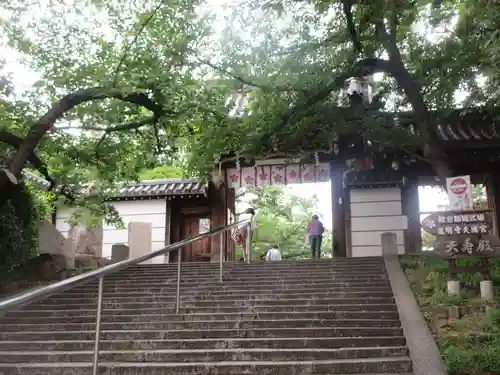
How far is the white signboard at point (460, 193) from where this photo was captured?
9.12m

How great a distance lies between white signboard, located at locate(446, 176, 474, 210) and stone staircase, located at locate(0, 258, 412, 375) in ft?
6.72

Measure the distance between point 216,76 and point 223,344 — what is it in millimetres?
6467

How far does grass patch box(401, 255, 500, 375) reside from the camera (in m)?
5.38

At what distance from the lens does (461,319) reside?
7082 millimetres

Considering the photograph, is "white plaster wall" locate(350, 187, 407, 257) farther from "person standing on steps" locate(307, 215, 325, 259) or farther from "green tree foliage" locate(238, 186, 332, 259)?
"green tree foliage" locate(238, 186, 332, 259)

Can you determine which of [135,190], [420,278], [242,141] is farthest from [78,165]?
[420,278]

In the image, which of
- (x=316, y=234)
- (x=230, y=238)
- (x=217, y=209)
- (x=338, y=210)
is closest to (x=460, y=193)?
(x=316, y=234)

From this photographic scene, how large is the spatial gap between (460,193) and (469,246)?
118 centimetres

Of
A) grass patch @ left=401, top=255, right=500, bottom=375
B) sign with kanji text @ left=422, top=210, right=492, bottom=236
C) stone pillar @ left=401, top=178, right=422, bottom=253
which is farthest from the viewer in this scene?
stone pillar @ left=401, top=178, right=422, bottom=253

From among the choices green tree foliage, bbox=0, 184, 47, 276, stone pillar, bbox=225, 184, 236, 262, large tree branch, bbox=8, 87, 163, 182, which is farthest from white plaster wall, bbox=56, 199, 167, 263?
large tree branch, bbox=8, 87, 163, 182

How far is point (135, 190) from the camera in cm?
1819

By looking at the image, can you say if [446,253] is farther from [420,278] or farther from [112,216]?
[112,216]

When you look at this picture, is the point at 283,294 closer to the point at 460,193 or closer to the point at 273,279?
the point at 273,279

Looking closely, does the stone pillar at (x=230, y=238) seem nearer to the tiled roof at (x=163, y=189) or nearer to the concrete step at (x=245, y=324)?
the tiled roof at (x=163, y=189)
